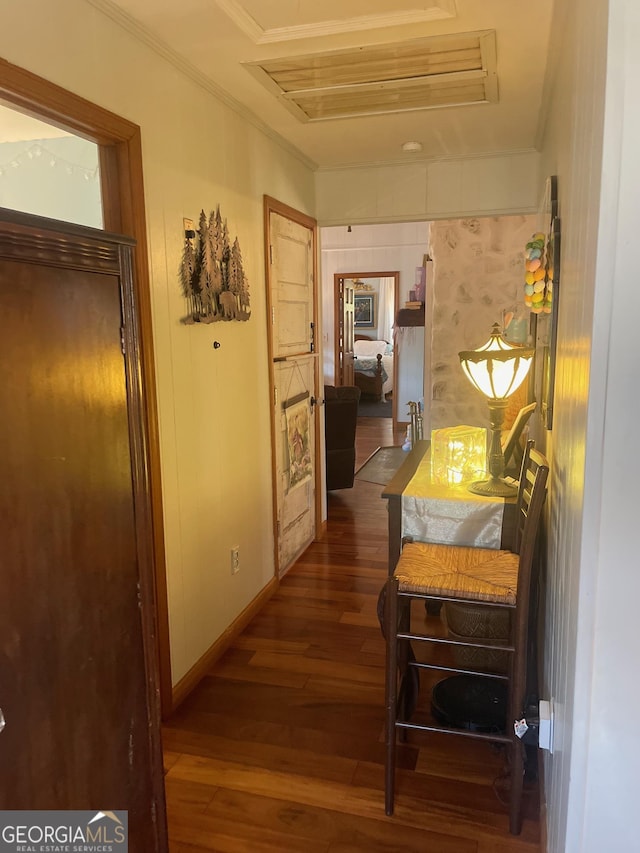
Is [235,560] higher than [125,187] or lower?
lower

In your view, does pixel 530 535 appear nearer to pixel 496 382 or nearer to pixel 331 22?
pixel 496 382

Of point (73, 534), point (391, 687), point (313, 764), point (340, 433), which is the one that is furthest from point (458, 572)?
point (340, 433)

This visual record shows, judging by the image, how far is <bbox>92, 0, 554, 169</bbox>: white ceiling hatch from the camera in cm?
201

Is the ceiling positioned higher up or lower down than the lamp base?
higher up

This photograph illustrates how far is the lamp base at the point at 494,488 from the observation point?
2.18 meters

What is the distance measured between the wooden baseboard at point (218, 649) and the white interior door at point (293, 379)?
274 millimetres

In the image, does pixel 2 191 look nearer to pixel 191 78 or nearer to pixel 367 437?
pixel 191 78

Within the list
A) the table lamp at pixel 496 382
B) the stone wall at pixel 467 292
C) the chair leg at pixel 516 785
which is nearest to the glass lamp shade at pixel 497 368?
the table lamp at pixel 496 382

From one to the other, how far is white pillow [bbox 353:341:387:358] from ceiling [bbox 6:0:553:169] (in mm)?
7684

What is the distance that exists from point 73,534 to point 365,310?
36.5ft

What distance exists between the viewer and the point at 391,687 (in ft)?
6.19

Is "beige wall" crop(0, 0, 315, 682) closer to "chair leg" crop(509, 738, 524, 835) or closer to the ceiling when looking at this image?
the ceiling

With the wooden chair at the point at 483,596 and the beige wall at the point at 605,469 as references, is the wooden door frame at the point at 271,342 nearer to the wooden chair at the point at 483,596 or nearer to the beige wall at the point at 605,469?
the wooden chair at the point at 483,596

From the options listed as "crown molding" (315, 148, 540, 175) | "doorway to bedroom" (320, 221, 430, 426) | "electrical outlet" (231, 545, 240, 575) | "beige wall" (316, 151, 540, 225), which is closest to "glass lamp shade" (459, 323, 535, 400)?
"electrical outlet" (231, 545, 240, 575)
